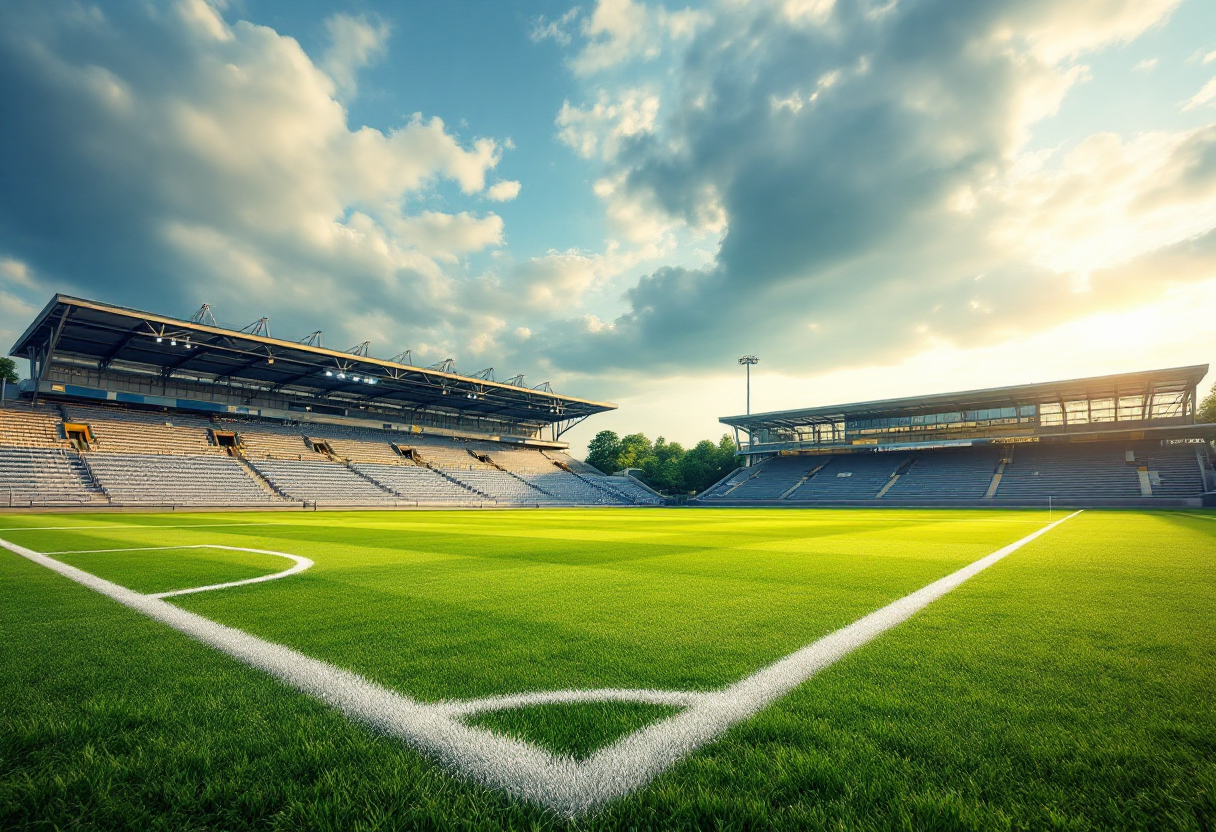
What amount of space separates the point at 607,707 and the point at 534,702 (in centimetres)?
38

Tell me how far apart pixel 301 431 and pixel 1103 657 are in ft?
159

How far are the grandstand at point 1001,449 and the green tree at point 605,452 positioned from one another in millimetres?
23437

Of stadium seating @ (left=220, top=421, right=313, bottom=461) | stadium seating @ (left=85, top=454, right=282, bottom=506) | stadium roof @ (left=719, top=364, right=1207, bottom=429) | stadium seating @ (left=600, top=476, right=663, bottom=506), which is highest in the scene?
stadium roof @ (left=719, top=364, right=1207, bottom=429)

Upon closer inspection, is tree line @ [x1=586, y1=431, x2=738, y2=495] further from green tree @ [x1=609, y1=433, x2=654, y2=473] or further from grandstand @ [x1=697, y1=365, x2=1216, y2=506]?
grandstand @ [x1=697, y1=365, x2=1216, y2=506]

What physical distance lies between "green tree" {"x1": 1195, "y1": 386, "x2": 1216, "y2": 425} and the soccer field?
72.0 metres

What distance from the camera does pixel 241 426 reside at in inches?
1560

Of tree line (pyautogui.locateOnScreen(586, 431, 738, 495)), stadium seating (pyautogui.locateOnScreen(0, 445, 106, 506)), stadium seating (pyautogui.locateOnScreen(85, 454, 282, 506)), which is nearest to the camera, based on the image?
stadium seating (pyautogui.locateOnScreen(0, 445, 106, 506))

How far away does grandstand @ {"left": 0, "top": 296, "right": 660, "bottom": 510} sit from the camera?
27609mm

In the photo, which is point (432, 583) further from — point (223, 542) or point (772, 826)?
point (223, 542)

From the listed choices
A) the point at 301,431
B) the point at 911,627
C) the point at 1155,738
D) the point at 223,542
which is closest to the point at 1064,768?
the point at 1155,738

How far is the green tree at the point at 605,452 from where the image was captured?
74.6m

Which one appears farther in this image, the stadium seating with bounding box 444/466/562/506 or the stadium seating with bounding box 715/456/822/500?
the stadium seating with bounding box 715/456/822/500

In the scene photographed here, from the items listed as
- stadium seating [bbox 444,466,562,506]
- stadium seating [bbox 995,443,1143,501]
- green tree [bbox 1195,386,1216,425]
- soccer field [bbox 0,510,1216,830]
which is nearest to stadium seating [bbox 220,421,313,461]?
stadium seating [bbox 444,466,562,506]

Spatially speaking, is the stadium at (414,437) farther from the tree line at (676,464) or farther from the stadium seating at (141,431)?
the tree line at (676,464)
